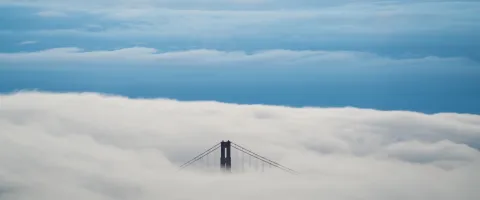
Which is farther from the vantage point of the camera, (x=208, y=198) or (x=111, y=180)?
(x=111, y=180)

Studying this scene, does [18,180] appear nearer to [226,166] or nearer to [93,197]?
[93,197]

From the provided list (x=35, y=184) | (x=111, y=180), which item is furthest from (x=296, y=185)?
(x=35, y=184)

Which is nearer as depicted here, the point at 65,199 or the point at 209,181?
the point at 209,181

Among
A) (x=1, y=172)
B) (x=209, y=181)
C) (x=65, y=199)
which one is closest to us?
(x=209, y=181)

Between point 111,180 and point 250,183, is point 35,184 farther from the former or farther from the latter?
point 250,183

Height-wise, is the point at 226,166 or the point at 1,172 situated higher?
the point at 1,172

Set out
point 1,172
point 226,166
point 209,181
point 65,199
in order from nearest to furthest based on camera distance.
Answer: point 226,166
point 209,181
point 65,199
point 1,172

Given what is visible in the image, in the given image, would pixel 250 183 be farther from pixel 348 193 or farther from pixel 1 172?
pixel 1 172

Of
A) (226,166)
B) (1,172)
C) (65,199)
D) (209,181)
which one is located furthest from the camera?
(1,172)

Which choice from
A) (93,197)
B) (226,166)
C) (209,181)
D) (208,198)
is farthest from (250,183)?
(226,166)
